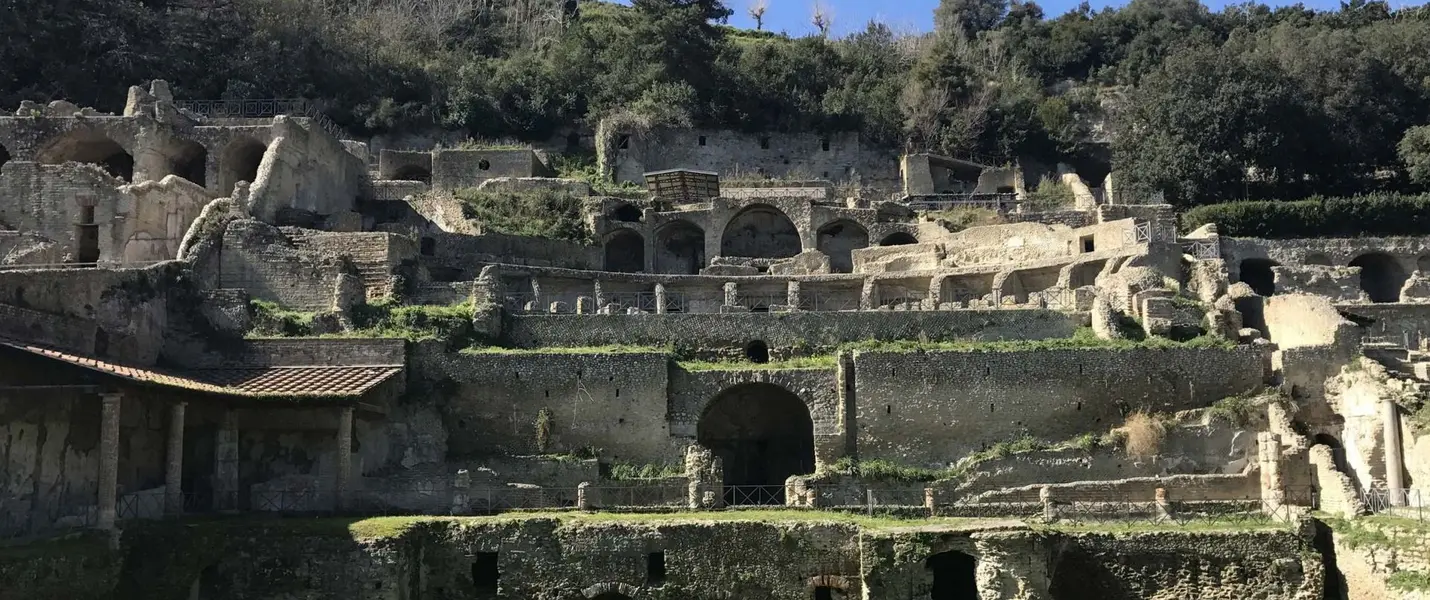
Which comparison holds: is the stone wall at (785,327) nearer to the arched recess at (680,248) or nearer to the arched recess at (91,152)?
the arched recess at (680,248)

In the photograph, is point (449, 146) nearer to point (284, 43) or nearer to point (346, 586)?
point (284, 43)

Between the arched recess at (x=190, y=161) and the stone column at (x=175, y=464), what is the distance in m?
16.0

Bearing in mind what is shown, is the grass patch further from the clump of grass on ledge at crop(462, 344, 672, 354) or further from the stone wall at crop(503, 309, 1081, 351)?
the clump of grass on ledge at crop(462, 344, 672, 354)

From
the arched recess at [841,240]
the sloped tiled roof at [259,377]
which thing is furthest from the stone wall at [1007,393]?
the arched recess at [841,240]

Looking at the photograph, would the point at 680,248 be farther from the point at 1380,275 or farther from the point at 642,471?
the point at 1380,275

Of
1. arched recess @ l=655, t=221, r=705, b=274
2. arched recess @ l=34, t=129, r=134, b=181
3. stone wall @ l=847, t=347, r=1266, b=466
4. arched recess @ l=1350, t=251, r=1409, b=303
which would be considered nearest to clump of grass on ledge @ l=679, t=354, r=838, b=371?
stone wall @ l=847, t=347, r=1266, b=466

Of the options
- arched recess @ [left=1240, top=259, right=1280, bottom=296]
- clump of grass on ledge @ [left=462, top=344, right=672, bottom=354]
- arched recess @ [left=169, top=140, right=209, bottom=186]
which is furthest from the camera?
arched recess @ [left=1240, top=259, right=1280, bottom=296]

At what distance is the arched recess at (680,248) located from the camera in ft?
149

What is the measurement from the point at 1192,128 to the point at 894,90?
15.9 m

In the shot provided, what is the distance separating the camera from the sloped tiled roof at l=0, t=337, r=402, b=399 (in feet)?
76.5

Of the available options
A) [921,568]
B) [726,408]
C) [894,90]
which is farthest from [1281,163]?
[921,568]

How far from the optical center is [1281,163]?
4644cm

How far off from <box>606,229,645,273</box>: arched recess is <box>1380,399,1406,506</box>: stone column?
23722 mm

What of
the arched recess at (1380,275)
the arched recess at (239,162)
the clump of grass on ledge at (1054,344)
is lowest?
the clump of grass on ledge at (1054,344)
